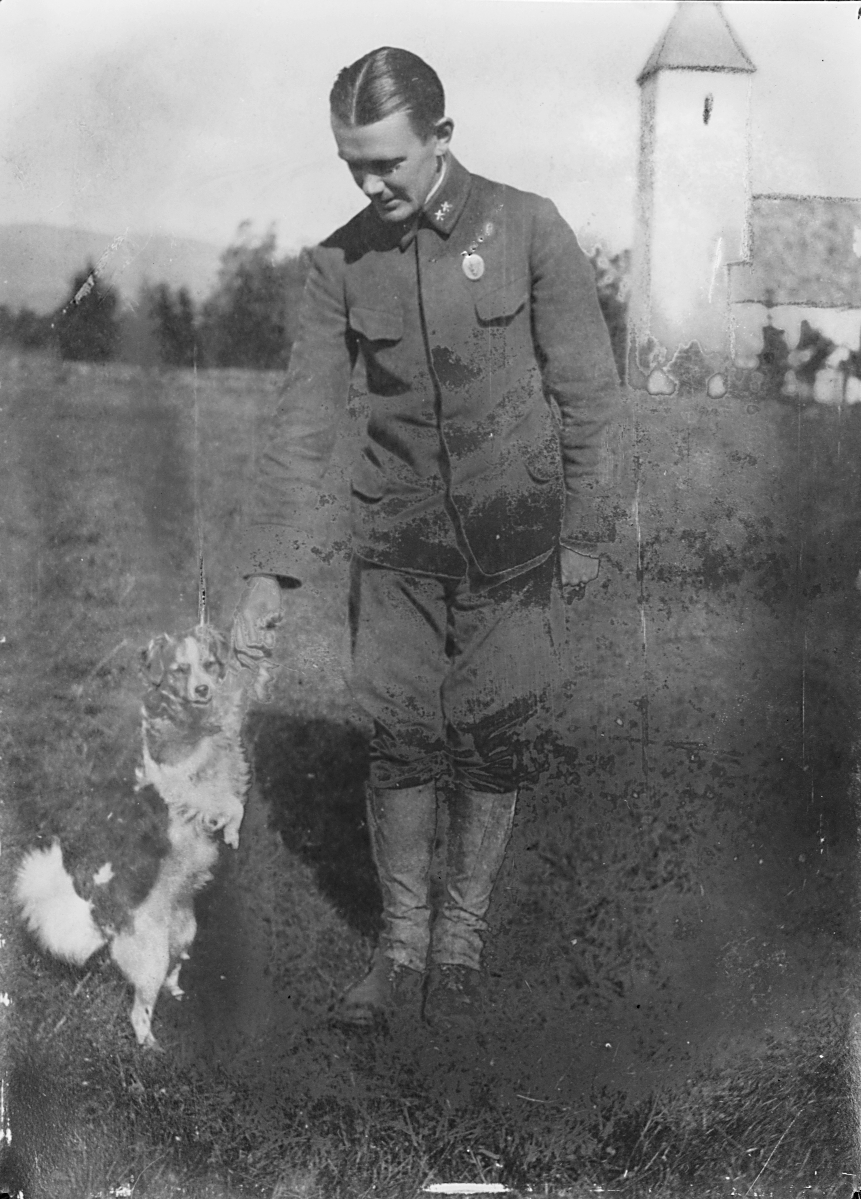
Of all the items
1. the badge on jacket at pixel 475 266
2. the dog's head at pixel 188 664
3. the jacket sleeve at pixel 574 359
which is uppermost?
the badge on jacket at pixel 475 266

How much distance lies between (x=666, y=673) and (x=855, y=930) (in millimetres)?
895

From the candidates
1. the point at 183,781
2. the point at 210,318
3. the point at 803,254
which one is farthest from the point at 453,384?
the point at 183,781

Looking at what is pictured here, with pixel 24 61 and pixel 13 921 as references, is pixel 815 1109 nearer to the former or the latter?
pixel 13 921

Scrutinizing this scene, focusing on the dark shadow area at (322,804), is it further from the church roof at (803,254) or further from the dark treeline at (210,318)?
the church roof at (803,254)

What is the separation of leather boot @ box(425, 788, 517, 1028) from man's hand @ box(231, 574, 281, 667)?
0.65 m

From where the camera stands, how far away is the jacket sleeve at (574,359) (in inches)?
126

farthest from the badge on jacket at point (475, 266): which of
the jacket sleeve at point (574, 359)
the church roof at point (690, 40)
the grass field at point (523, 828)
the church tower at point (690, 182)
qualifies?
the church roof at point (690, 40)

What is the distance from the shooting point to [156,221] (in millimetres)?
3271

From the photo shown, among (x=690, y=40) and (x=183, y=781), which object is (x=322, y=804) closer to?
(x=183, y=781)

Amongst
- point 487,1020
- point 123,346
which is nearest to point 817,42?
point 123,346

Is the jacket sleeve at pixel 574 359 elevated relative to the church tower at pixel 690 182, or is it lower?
lower

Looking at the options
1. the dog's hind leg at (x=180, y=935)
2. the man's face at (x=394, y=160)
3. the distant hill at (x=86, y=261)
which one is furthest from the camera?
the dog's hind leg at (x=180, y=935)

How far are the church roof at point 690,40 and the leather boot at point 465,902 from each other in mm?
1934

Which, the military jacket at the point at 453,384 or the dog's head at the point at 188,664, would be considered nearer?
the military jacket at the point at 453,384
